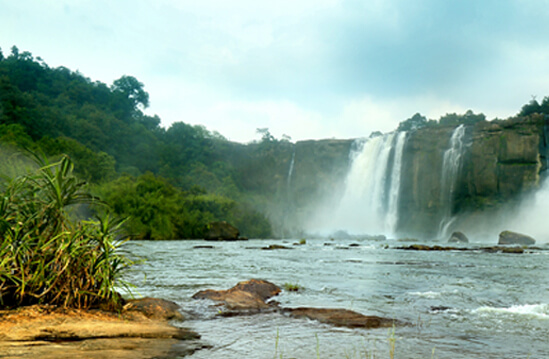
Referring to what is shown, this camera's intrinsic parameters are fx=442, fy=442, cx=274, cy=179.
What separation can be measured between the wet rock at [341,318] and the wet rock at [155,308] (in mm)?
1805

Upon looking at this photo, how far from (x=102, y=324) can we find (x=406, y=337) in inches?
145

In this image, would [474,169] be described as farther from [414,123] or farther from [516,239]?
[414,123]

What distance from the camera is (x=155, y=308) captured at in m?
6.27

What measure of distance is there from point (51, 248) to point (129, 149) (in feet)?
244

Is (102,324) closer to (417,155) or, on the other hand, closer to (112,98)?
(417,155)

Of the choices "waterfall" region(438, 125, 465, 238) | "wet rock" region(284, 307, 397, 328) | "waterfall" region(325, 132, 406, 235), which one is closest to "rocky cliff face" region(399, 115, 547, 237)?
"waterfall" region(438, 125, 465, 238)

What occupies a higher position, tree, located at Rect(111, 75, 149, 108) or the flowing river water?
tree, located at Rect(111, 75, 149, 108)

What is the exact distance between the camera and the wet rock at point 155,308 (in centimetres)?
607

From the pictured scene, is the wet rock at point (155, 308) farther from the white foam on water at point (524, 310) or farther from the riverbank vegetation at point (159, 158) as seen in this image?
the riverbank vegetation at point (159, 158)

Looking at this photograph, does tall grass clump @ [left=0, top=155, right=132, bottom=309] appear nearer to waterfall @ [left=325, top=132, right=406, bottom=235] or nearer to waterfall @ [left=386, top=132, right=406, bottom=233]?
waterfall @ [left=386, top=132, right=406, bottom=233]

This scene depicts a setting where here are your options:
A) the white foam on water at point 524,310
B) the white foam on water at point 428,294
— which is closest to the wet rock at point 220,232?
the white foam on water at point 428,294

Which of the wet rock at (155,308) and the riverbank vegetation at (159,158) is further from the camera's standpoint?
the riverbank vegetation at (159,158)

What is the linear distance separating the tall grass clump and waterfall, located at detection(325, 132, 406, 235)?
168 feet

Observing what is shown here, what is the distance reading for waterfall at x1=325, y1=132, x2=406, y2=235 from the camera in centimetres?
5459
